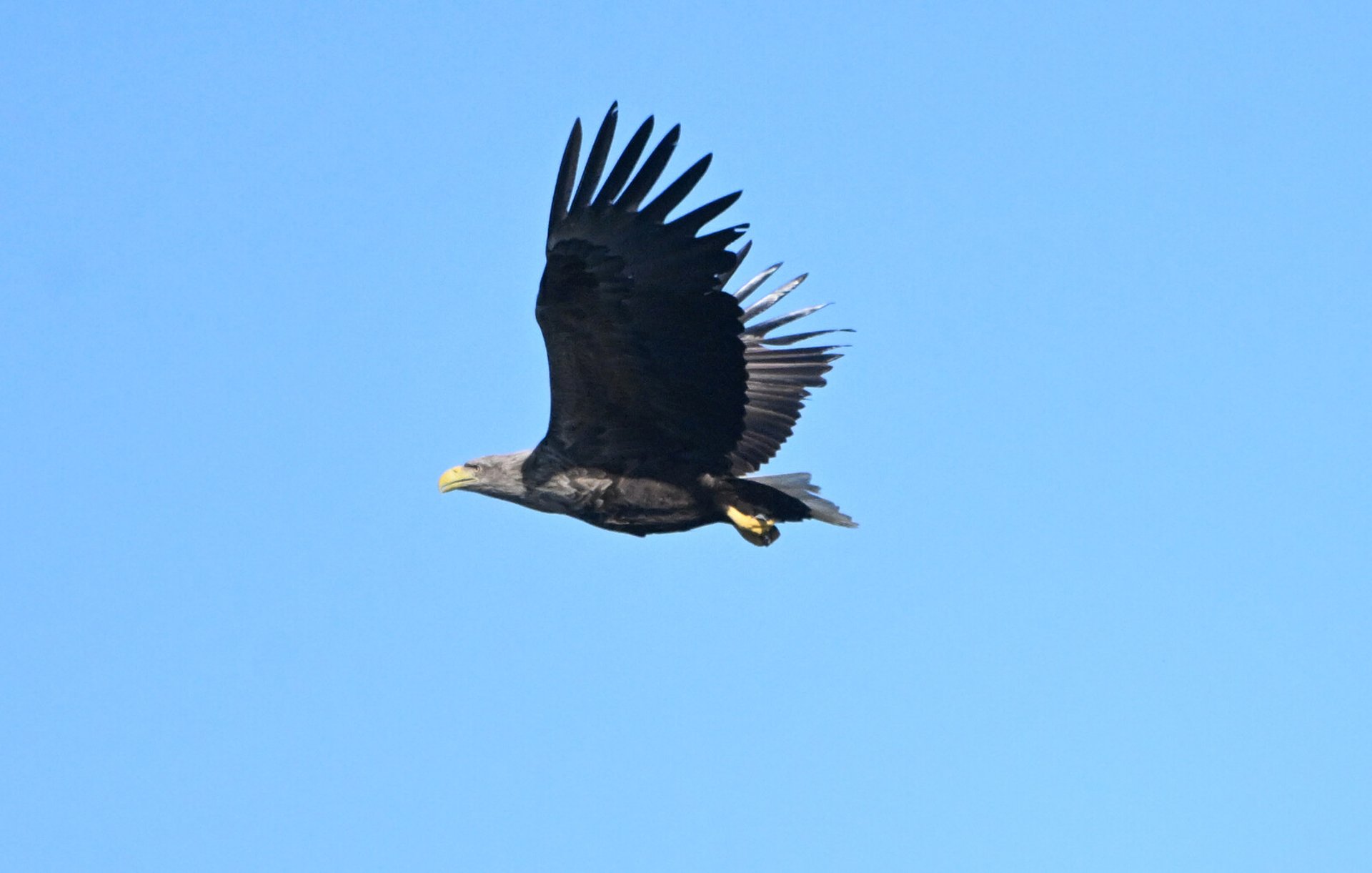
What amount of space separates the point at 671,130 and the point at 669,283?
853 mm

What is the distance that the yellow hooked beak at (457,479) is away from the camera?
1085 centimetres

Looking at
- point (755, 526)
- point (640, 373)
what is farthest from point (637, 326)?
point (755, 526)

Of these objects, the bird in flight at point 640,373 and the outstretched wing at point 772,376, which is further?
the outstretched wing at point 772,376

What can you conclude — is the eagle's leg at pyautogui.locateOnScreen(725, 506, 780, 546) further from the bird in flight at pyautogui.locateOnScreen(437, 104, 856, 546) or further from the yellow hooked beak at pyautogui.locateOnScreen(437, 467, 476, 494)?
the yellow hooked beak at pyautogui.locateOnScreen(437, 467, 476, 494)

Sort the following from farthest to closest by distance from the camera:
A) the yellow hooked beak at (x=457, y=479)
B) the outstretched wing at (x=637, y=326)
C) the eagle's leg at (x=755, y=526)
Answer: the yellow hooked beak at (x=457, y=479)
the eagle's leg at (x=755, y=526)
the outstretched wing at (x=637, y=326)

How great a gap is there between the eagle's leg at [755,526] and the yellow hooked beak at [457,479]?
1.63 meters

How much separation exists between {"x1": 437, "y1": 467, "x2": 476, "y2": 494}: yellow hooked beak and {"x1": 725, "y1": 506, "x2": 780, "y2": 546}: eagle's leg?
5.36 ft

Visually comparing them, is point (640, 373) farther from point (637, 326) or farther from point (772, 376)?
point (772, 376)

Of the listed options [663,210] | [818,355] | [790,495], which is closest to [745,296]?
[818,355]

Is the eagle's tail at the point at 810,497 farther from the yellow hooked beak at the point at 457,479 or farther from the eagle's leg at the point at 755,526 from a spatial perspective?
the yellow hooked beak at the point at 457,479

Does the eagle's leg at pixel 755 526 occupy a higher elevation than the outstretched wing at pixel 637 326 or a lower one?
lower

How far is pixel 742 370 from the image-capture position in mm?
9867

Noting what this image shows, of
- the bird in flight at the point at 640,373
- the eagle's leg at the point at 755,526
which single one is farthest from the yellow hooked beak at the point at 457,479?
the eagle's leg at the point at 755,526

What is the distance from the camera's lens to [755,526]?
1034 cm
